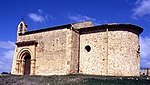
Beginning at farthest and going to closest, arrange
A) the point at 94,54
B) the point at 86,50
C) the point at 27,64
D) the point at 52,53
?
the point at 27,64, the point at 52,53, the point at 86,50, the point at 94,54

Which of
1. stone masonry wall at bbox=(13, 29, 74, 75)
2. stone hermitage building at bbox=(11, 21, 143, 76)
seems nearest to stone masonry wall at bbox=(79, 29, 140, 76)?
stone hermitage building at bbox=(11, 21, 143, 76)

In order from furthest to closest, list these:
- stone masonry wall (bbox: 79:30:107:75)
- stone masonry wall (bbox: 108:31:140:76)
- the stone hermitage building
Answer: stone masonry wall (bbox: 79:30:107:75) < the stone hermitage building < stone masonry wall (bbox: 108:31:140:76)

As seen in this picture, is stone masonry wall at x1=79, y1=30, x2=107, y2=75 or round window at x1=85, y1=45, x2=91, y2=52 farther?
round window at x1=85, y1=45, x2=91, y2=52

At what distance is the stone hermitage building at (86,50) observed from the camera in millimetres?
24891

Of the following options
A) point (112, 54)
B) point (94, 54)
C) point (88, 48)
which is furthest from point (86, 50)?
point (112, 54)

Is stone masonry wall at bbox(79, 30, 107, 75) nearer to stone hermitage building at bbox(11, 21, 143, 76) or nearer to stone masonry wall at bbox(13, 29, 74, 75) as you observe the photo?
stone hermitage building at bbox(11, 21, 143, 76)

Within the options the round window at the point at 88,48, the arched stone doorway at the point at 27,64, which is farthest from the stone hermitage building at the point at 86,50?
the arched stone doorway at the point at 27,64

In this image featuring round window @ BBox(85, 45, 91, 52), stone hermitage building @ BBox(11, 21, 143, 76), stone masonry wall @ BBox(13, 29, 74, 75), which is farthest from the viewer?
round window @ BBox(85, 45, 91, 52)

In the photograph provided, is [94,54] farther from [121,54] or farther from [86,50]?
[121,54]

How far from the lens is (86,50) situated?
86.8 feet

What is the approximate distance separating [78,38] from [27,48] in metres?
Answer: 5.98

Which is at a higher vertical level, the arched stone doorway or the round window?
the round window

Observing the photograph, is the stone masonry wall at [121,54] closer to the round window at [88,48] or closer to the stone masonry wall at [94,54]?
the stone masonry wall at [94,54]

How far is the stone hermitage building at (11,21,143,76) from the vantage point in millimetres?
24891
